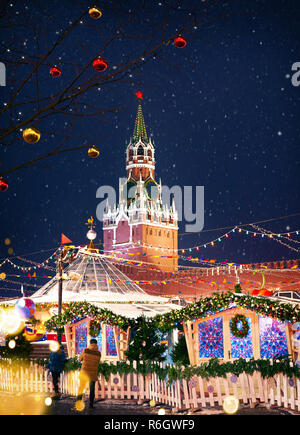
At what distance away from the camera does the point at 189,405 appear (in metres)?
10.5

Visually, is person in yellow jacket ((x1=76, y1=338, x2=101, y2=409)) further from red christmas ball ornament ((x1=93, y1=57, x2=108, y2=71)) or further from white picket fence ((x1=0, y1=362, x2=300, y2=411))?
red christmas ball ornament ((x1=93, y1=57, x2=108, y2=71))

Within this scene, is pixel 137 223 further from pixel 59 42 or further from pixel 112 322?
pixel 59 42

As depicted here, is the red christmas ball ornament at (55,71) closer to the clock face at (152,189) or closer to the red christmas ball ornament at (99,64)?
the red christmas ball ornament at (99,64)

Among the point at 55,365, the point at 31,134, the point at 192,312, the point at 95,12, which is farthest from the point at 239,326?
the point at 95,12

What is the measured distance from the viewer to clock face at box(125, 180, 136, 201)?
8256 cm

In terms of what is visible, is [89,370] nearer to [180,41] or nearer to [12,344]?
[12,344]

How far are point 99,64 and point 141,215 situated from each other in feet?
240

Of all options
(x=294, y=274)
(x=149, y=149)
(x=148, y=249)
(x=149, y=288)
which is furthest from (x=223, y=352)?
(x=149, y=149)

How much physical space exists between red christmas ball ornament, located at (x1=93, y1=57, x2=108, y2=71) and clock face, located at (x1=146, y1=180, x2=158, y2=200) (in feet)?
254

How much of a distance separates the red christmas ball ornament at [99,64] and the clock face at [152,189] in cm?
7731

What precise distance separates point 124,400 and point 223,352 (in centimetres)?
339

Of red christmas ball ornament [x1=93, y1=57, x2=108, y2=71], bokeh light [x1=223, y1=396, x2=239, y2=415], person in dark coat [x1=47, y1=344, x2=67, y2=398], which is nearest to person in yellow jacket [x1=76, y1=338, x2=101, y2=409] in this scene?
person in dark coat [x1=47, y1=344, x2=67, y2=398]

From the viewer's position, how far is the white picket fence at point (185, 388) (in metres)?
10.2

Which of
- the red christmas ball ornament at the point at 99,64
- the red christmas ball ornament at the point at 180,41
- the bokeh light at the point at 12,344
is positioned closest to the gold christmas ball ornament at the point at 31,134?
the red christmas ball ornament at the point at 99,64
